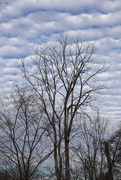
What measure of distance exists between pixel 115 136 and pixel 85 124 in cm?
330

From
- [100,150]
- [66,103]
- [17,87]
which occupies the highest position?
[17,87]

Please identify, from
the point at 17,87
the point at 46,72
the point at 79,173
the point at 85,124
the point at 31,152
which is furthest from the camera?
the point at 85,124

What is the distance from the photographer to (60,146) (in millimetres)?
17672

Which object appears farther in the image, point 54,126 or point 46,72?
point 46,72

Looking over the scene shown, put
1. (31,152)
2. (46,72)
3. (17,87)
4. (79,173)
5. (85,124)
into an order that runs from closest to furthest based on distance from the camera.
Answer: (31,152)
(17,87)
(46,72)
(79,173)
(85,124)

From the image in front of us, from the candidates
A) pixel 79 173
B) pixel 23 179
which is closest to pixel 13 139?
pixel 23 179

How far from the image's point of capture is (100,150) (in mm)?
25328

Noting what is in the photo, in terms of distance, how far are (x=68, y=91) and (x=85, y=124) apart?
9138mm

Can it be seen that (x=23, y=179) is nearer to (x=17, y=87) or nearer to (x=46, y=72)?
(x=17, y=87)

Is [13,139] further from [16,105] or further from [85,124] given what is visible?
[85,124]

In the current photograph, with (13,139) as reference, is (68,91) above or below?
above

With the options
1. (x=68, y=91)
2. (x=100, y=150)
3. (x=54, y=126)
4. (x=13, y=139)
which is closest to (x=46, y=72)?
(x=68, y=91)

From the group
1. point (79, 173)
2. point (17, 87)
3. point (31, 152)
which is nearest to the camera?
point (31, 152)

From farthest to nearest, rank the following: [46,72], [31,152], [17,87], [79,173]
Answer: [79,173] < [46,72] < [17,87] < [31,152]
